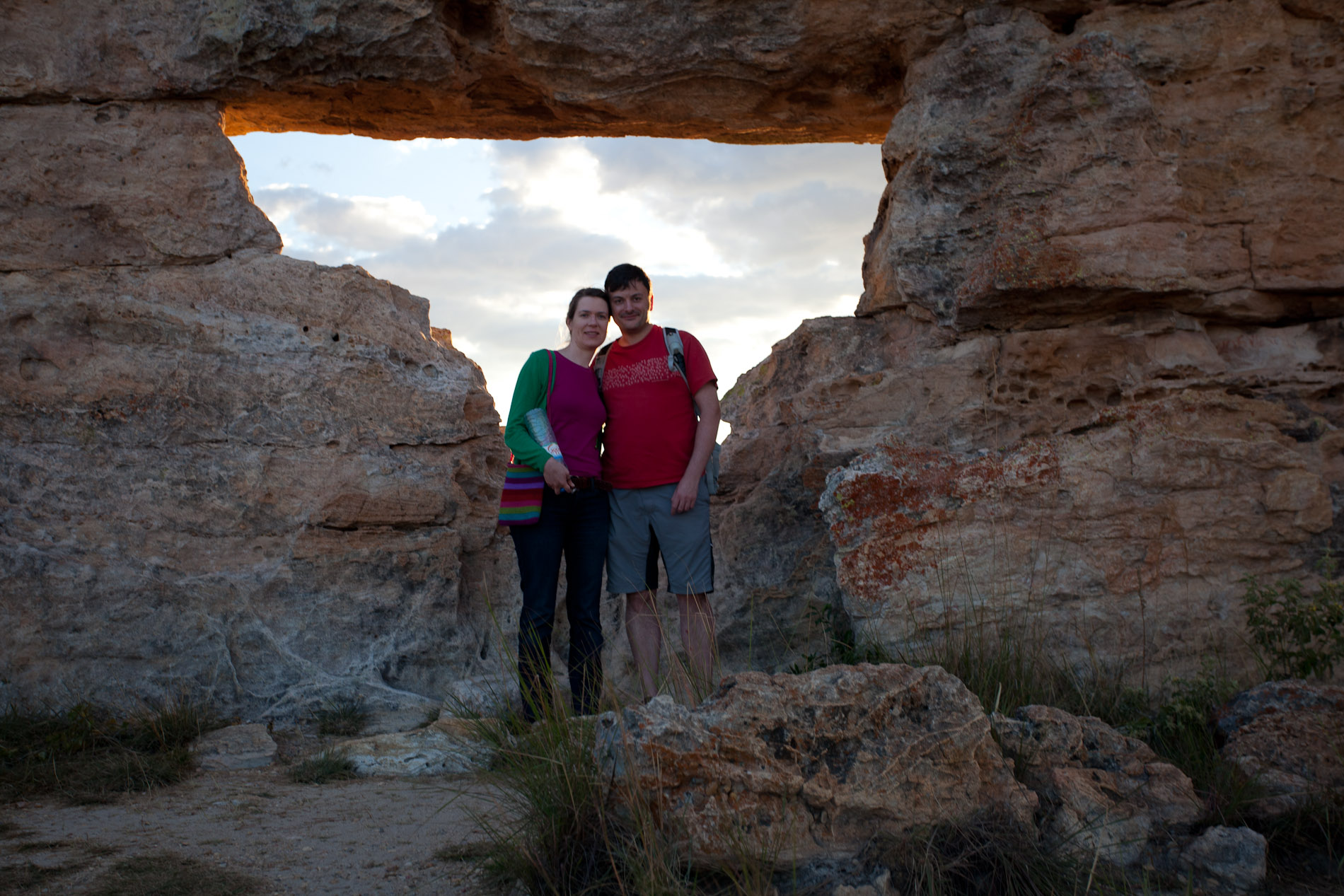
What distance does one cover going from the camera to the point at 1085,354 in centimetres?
478

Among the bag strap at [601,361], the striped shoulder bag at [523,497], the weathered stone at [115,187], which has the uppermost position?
the weathered stone at [115,187]

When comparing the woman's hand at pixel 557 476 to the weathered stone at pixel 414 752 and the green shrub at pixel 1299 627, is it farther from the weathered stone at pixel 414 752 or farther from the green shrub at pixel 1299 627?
the green shrub at pixel 1299 627

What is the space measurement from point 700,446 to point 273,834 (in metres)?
2.13

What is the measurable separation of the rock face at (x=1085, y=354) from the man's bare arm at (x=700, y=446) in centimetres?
62

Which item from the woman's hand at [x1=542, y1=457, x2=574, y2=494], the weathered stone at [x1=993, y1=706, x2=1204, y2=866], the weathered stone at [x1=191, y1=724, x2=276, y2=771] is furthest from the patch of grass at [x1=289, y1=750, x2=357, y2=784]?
the weathered stone at [x1=993, y1=706, x2=1204, y2=866]

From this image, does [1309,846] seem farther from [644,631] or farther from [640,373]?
[640,373]

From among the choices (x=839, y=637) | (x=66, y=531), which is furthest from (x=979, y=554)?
(x=66, y=531)

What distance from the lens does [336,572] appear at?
16.5ft

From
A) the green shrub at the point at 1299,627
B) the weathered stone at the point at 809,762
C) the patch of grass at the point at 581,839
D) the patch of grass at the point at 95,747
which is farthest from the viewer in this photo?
the patch of grass at the point at 95,747

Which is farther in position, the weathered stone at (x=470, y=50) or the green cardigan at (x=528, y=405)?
the weathered stone at (x=470, y=50)

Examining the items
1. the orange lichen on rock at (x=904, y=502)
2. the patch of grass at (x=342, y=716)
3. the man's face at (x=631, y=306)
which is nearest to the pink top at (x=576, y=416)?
the man's face at (x=631, y=306)

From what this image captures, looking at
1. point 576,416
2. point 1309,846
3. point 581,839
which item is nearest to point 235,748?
Result: point 576,416

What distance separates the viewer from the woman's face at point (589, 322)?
14.0 feet

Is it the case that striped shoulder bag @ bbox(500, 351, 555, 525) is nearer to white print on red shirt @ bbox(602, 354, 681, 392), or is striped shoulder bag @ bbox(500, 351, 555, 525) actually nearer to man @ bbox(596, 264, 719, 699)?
man @ bbox(596, 264, 719, 699)
